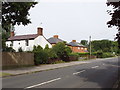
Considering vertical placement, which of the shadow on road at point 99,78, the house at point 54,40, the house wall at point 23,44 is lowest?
the shadow on road at point 99,78

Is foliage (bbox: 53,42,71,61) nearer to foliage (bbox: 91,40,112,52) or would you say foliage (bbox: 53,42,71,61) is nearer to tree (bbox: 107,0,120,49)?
tree (bbox: 107,0,120,49)

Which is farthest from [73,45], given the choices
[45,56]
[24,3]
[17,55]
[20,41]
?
[24,3]

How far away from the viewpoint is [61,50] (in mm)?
34562

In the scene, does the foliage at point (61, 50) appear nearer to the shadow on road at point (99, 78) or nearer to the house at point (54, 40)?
the shadow on road at point (99, 78)

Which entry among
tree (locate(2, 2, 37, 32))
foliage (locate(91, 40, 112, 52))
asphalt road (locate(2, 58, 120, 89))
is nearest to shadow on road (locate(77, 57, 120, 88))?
asphalt road (locate(2, 58, 120, 89))

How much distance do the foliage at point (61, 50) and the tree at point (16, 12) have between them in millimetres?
14918

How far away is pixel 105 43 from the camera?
4594 inches

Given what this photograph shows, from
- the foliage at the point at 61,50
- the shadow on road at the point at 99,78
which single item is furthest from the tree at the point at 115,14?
the foliage at the point at 61,50

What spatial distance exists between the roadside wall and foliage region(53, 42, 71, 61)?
9280mm

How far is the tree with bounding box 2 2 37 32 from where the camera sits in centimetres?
1745

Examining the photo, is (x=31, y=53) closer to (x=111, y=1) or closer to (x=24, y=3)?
(x=24, y=3)

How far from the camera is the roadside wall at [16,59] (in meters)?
21.2

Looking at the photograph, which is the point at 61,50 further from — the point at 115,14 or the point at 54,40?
the point at 54,40

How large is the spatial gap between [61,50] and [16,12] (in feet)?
57.7
